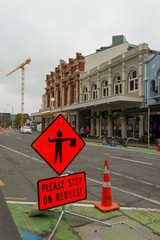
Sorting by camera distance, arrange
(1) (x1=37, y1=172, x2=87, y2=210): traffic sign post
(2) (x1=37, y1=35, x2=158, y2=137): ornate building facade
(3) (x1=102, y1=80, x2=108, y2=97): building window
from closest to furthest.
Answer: (1) (x1=37, y1=172, x2=87, y2=210): traffic sign post < (2) (x1=37, y1=35, x2=158, y2=137): ornate building facade < (3) (x1=102, y1=80, x2=108, y2=97): building window

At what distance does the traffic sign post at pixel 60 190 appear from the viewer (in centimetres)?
332

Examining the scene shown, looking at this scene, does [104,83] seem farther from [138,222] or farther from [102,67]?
[138,222]

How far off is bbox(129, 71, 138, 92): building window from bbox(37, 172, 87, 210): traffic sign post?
20.6 metres

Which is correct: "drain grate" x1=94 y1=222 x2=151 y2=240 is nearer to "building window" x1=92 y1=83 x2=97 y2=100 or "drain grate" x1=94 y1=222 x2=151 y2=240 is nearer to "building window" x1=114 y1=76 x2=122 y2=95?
"building window" x1=114 y1=76 x2=122 y2=95

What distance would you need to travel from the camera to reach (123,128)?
78.5 feet

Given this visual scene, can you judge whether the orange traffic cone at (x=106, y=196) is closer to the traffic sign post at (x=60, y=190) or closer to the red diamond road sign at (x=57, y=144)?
the traffic sign post at (x=60, y=190)

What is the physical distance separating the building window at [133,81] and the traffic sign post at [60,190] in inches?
810

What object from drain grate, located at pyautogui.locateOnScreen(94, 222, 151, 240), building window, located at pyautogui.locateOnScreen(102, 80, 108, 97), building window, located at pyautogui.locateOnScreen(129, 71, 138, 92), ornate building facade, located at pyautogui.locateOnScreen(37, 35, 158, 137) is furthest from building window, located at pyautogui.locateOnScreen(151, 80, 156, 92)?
drain grate, located at pyautogui.locateOnScreen(94, 222, 151, 240)

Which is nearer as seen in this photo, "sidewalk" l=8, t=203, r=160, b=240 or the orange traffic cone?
"sidewalk" l=8, t=203, r=160, b=240

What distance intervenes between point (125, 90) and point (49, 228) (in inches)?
860

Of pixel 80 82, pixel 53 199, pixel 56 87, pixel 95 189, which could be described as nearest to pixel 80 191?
pixel 53 199

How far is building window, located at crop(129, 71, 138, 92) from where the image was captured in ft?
74.9

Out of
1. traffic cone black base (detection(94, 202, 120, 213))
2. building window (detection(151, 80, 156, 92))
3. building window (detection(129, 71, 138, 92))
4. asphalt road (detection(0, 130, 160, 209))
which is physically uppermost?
building window (detection(129, 71, 138, 92))

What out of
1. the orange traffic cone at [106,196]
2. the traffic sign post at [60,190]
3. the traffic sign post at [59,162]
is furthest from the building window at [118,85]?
the traffic sign post at [60,190]
